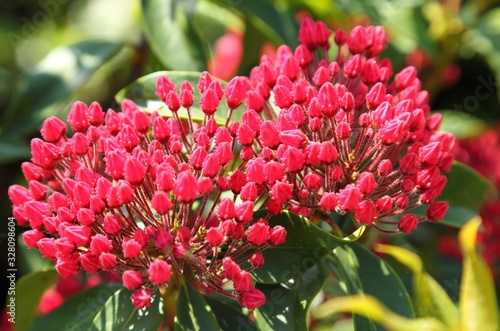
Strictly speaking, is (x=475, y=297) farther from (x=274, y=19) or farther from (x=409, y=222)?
(x=274, y=19)

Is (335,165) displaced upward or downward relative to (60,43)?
downward

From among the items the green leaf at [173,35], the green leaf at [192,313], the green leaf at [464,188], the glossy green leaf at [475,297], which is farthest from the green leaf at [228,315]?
the green leaf at [173,35]

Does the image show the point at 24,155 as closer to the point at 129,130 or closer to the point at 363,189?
the point at 129,130

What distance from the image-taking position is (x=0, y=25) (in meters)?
4.69

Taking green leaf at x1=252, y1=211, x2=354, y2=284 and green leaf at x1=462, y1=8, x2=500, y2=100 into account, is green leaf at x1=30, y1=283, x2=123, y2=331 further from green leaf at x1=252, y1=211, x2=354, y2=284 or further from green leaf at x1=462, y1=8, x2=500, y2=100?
green leaf at x1=462, y1=8, x2=500, y2=100

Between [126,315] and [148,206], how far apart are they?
37 cm

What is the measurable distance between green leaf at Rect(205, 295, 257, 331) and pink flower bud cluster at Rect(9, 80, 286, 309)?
0.24 m

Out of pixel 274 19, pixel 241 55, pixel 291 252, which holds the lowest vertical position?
pixel 291 252

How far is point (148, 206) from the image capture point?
210 cm

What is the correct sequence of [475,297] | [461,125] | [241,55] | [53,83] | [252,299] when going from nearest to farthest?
[475,297]
[252,299]
[53,83]
[241,55]
[461,125]

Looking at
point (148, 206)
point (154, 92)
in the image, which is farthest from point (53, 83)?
point (148, 206)

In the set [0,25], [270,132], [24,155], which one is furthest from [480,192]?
[0,25]

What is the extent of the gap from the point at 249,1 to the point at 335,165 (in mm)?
1331

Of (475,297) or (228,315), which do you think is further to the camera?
(228,315)
